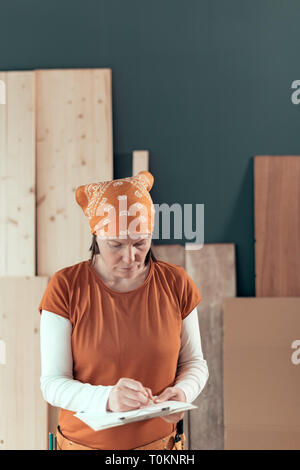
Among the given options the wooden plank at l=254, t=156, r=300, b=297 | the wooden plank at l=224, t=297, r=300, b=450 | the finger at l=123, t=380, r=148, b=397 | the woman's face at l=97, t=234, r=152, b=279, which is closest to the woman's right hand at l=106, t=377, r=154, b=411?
the finger at l=123, t=380, r=148, b=397

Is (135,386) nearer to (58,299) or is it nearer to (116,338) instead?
(116,338)

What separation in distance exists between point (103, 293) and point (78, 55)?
1631mm

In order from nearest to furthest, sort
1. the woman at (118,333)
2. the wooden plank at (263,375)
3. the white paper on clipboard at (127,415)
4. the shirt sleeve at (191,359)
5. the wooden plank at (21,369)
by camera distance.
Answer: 1. the white paper on clipboard at (127,415)
2. the woman at (118,333)
3. the shirt sleeve at (191,359)
4. the wooden plank at (263,375)
5. the wooden plank at (21,369)

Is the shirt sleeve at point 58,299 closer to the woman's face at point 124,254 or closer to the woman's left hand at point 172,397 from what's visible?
the woman's face at point 124,254

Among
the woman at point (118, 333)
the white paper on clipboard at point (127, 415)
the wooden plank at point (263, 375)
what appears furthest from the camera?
the wooden plank at point (263, 375)

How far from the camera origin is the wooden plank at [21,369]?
8.00 feet

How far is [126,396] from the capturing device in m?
1.28

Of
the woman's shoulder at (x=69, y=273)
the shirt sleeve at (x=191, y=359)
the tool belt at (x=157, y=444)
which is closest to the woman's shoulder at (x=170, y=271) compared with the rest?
the shirt sleeve at (x=191, y=359)

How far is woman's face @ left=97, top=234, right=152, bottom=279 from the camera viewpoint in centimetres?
143

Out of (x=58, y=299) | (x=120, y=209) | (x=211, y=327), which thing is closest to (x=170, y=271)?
(x=120, y=209)

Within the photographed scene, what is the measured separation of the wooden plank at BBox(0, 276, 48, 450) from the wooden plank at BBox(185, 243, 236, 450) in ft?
2.59

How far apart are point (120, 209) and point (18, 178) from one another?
50.4 inches

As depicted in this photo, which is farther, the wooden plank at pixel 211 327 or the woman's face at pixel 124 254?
the wooden plank at pixel 211 327

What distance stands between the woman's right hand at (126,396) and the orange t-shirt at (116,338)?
86 mm
